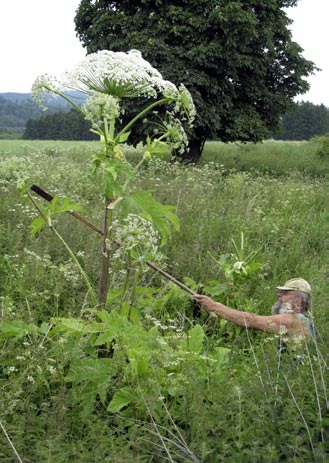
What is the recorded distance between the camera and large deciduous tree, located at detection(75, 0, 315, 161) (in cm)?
1644

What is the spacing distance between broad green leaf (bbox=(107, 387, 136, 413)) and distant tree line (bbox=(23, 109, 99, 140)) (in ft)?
199

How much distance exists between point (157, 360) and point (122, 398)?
37 centimetres

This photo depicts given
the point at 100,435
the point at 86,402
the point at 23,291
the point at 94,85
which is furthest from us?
the point at 23,291

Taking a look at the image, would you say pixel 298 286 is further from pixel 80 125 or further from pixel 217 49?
pixel 80 125

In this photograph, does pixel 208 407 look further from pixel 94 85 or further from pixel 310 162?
pixel 310 162

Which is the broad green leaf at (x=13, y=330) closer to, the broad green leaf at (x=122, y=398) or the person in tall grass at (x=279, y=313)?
the broad green leaf at (x=122, y=398)

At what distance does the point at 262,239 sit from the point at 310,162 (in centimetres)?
1453

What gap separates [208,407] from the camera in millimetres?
2752

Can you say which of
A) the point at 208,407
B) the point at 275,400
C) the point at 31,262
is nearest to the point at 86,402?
the point at 208,407

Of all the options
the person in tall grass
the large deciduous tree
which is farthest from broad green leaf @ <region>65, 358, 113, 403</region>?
the large deciduous tree

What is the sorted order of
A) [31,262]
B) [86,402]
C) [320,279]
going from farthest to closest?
[320,279] → [31,262] → [86,402]

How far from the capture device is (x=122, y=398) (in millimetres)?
3002

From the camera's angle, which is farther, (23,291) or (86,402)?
(23,291)

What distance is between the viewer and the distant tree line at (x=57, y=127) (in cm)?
6341
